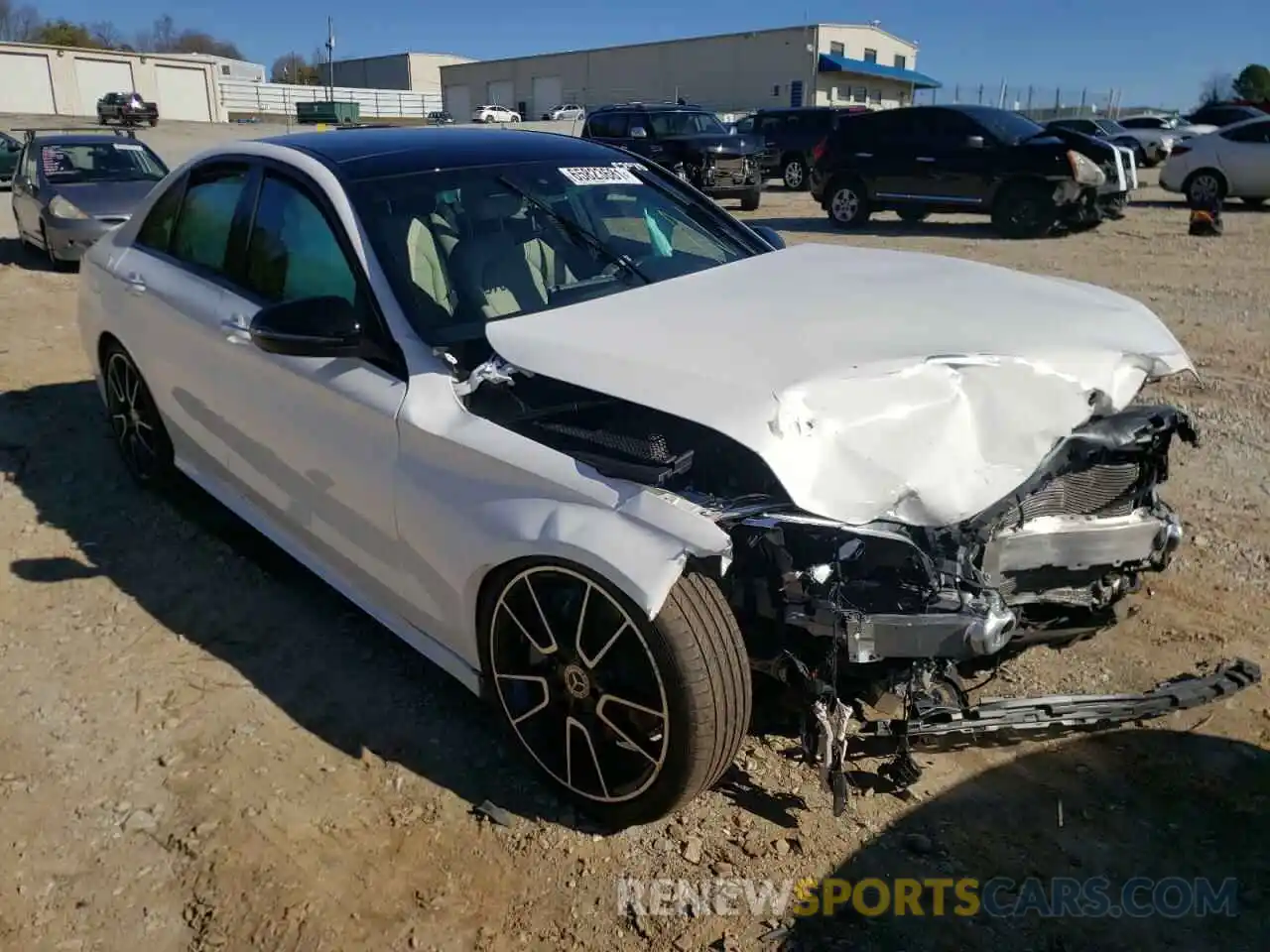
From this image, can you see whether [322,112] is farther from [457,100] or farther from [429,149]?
[429,149]

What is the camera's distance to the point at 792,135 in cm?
2162

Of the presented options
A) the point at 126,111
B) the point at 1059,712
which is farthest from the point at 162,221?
the point at 126,111

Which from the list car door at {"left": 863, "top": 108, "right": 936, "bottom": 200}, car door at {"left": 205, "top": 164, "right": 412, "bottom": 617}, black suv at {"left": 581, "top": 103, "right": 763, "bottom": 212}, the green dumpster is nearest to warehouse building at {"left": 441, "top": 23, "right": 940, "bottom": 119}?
the green dumpster

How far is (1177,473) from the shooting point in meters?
4.92

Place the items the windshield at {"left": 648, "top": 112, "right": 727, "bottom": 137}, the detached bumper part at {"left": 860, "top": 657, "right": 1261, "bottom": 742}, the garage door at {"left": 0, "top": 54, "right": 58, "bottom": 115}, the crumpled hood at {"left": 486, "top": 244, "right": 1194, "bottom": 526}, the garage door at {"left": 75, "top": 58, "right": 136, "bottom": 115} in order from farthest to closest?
the garage door at {"left": 75, "top": 58, "right": 136, "bottom": 115} → the garage door at {"left": 0, "top": 54, "right": 58, "bottom": 115} → the windshield at {"left": 648, "top": 112, "right": 727, "bottom": 137} → the detached bumper part at {"left": 860, "top": 657, "right": 1261, "bottom": 742} → the crumpled hood at {"left": 486, "top": 244, "right": 1194, "bottom": 526}

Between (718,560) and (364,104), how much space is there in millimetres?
73959

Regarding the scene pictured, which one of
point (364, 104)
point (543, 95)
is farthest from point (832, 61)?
point (364, 104)

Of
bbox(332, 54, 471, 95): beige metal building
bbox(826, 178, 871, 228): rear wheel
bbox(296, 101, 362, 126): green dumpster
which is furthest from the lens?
bbox(332, 54, 471, 95): beige metal building

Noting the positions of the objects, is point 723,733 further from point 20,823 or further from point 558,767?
point 20,823

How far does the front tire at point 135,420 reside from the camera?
14.8ft

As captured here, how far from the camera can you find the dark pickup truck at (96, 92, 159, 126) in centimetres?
4294

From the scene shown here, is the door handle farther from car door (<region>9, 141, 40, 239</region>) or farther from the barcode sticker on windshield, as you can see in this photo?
car door (<region>9, 141, 40, 239</region>)

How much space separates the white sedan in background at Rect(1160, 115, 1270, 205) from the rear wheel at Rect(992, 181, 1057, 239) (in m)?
4.48

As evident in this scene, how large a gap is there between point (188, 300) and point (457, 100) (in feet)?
258
